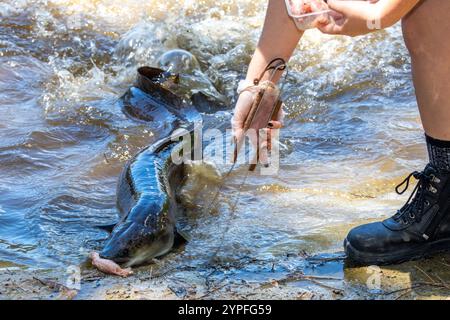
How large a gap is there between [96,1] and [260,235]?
186 inches

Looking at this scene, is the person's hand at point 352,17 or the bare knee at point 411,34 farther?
the bare knee at point 411,34

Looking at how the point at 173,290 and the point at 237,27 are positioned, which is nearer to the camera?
the point at 173,290

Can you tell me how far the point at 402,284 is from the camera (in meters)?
2.19

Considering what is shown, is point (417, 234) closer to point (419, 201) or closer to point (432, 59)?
point (419, 201)

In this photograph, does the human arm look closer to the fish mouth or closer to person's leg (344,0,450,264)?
person's leg (344,0,450,264)

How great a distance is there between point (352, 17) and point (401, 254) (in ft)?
2.74

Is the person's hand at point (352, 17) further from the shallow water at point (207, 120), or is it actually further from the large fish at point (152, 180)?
the large fish at point (152, 180)

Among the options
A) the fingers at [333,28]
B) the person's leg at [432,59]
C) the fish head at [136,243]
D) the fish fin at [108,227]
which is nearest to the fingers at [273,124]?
the fingers at [333,28]

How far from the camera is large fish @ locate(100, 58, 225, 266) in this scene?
2541 millimetres

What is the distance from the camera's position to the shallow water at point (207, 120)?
2.79m

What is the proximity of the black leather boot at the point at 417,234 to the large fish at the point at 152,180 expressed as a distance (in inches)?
29.4

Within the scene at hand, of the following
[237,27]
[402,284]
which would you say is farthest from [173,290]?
[237,27]

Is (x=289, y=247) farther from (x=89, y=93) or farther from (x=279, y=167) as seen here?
(x=89, y=93)

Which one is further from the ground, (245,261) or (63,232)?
(245,261)
